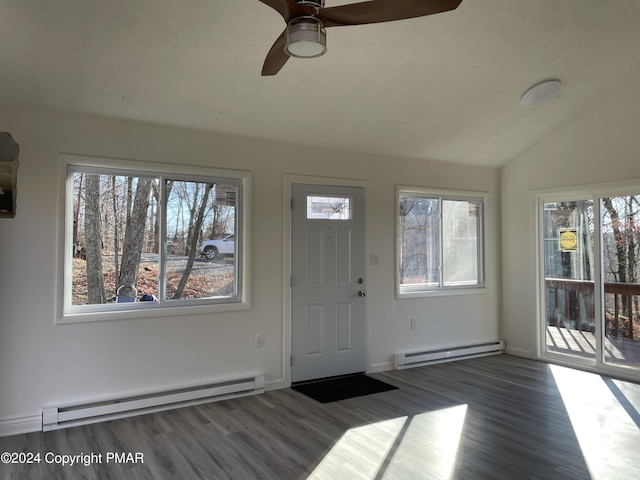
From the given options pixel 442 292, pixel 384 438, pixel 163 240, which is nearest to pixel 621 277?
pixel 442 292

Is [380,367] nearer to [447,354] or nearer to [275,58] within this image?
[447,354]

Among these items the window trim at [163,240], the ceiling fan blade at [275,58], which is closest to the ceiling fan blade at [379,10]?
the ceiling fan blade at [275,58]

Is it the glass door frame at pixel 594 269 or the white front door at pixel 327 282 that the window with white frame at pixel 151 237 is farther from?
the glass door frame at pixel 594 269

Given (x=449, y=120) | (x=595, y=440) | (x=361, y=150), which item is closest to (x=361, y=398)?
(x=595, y=440)

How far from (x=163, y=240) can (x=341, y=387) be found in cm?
214

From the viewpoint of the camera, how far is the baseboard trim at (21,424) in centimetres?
327

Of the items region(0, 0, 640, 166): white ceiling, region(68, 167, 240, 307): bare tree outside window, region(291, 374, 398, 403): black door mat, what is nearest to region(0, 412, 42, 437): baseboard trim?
region(68, 167, 240, 307): bare tree outside window

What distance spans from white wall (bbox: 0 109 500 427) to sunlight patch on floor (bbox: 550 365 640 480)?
1.57 m

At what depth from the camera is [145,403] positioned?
3.70 metres

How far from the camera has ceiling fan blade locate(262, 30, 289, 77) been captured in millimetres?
2195

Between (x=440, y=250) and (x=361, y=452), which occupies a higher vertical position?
(x=440, y=250)

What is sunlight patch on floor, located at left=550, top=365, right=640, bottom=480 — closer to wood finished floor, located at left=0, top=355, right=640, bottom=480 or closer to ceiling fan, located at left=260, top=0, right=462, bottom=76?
wood finished floor, located at left=0, top=355, right=640, bottom=480

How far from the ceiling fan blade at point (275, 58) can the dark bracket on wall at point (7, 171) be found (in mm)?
1207

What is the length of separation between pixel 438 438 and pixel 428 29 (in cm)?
287
